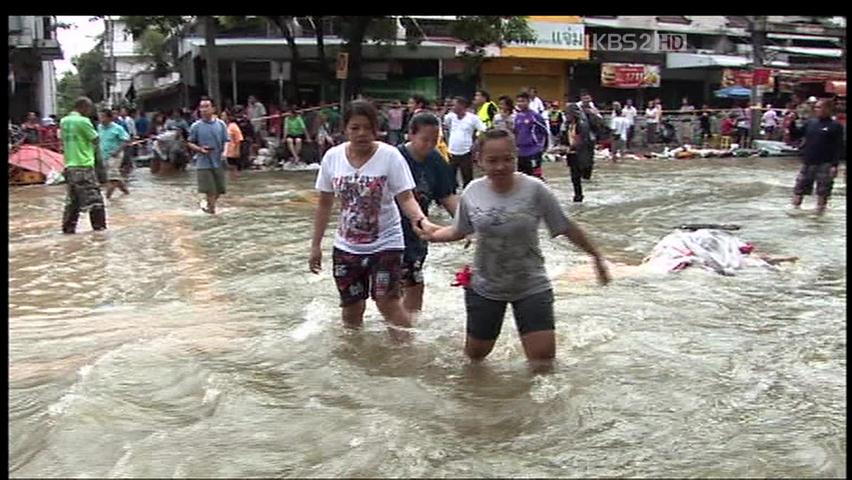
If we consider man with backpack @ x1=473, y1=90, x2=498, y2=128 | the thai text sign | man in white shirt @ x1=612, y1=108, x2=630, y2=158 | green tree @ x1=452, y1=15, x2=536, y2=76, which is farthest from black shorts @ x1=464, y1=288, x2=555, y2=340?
the thai text sign

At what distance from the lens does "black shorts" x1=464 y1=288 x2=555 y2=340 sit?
5066 millimetres

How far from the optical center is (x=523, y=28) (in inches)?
1095

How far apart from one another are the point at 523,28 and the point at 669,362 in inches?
909

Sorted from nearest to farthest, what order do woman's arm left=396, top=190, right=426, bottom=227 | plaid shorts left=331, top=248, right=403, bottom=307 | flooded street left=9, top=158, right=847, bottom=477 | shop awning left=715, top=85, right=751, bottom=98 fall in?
flooded street left=9, top=158, right=847, bottom=477 < woman's arm left=396, top=190, right=426, bottom=227 < plaid shorts left=331, top=248, right=403, bottom=307 < shop awning left=715, top=85, right=751, bottom=98

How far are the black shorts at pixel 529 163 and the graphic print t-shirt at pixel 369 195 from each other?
321 inches

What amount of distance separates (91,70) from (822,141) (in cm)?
7551

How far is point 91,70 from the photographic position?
261ft

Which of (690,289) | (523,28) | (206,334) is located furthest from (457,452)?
(523,28)

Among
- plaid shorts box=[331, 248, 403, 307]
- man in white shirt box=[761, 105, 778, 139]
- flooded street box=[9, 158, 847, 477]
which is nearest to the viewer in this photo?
flooded street box=[9, 158, 847, 477]

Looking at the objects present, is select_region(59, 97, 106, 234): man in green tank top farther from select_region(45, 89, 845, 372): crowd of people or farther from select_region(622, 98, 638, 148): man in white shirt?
select_region(622, 98, 638, 148): man in white shirt

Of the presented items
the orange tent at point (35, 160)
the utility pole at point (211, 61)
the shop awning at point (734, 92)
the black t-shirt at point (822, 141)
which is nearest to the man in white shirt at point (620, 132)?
the shop awning at point (734, 92)

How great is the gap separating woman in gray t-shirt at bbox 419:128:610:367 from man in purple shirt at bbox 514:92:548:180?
8132 mm

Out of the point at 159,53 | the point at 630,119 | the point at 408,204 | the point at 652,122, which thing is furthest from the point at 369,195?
the point at 159,53

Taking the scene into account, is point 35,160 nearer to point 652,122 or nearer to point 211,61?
point 211,61
